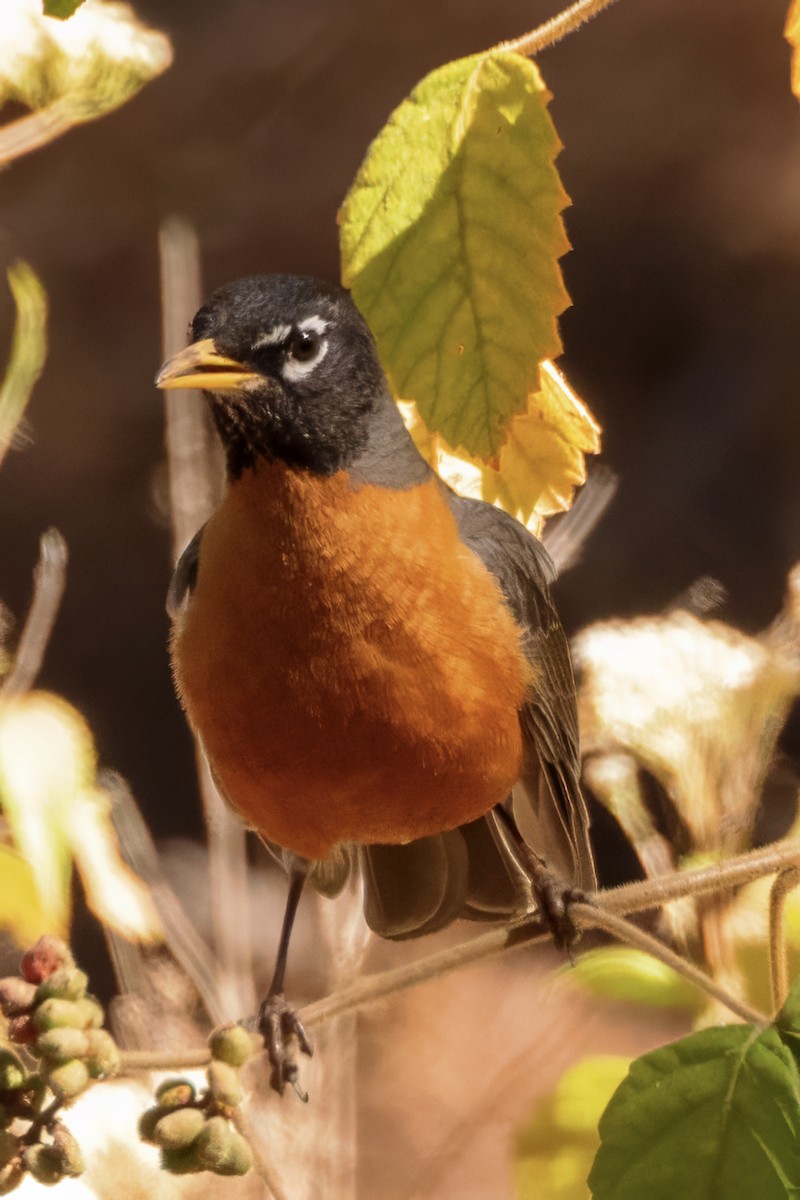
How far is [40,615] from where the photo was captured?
1.24 meters

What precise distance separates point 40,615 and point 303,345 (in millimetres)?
568

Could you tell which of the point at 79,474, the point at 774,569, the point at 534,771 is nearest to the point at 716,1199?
the point at 534,771

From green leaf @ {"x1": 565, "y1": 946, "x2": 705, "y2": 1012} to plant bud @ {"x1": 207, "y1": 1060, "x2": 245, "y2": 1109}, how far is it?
40 centimetres

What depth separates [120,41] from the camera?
116cm

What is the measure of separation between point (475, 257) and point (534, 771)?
0.38 metres

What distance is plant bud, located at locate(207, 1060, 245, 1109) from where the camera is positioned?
602 millimetres

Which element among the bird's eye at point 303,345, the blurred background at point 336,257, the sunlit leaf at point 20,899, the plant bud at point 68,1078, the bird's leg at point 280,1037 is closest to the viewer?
the plant bud at point 68,1078

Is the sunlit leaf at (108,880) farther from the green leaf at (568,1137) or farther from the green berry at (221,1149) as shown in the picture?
the green berry at (221,1149)

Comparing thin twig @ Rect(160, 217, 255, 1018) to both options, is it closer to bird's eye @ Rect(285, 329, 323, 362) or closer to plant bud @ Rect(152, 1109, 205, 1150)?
bird's eye @ Rect(285, 329, 323, 362)

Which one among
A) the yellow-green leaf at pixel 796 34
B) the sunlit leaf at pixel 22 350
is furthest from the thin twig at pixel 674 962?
the sunlit leaf at pixel 22 350

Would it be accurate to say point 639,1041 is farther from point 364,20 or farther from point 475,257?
point 364,20

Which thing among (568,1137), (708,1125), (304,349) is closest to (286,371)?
(304,349)

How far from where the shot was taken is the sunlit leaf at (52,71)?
1105 millimetres

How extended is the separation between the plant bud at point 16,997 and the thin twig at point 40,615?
0.63 metres
